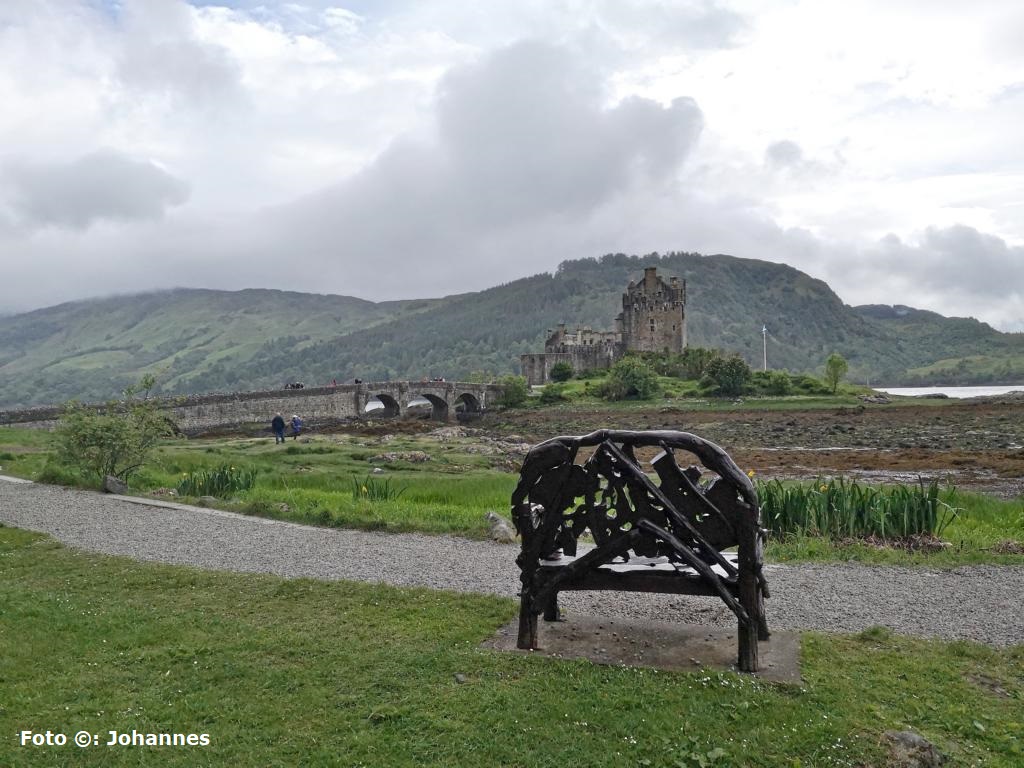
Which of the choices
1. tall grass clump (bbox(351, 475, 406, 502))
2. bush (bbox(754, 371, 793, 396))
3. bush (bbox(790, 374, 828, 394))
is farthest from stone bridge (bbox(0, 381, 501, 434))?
bush (bbox(790, 374, 828, 394))

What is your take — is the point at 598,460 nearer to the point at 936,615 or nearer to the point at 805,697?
the point at 805,697

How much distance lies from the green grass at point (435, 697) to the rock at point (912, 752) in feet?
0.38

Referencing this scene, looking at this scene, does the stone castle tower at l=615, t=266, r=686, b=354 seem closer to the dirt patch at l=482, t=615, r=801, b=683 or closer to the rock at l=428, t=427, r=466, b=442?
the rock at l=428, t=427, r=466, b=442

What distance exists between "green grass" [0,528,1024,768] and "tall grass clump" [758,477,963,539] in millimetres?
5649

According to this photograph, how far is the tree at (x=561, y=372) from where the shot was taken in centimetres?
10594

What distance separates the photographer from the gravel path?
8.22 meters

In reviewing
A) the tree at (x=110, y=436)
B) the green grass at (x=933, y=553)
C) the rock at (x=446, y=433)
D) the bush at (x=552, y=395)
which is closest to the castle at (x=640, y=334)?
the bush at (x=552, y=395)

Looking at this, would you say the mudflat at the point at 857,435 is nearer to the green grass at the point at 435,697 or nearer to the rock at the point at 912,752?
the green grass at the point at 435,697

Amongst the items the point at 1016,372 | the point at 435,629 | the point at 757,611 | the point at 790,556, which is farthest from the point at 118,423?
the point at 1016,372

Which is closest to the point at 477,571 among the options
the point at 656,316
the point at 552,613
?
the point at 552,613

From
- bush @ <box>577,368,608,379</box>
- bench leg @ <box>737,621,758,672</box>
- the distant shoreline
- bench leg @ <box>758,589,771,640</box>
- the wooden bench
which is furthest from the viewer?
the distant shoreline

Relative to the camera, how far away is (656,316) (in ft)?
382

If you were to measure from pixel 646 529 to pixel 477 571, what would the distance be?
4.42 m

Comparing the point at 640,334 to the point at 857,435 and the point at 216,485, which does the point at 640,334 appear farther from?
the point at 216,485
